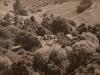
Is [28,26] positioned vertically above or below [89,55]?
above

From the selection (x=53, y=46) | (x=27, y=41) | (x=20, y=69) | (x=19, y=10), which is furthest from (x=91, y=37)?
(x=19, y=10)

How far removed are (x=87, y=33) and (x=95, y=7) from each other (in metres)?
11.6

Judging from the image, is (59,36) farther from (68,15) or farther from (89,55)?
(68,15)

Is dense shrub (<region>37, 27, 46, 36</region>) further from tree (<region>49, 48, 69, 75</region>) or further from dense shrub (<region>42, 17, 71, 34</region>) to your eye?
tree (<region>49, 48, 69, 75</region>)

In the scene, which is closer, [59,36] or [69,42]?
[69,42]

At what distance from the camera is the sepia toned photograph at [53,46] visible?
20547 mm

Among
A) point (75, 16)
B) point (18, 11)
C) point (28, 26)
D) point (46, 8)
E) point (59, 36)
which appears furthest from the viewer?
point (46, 8)

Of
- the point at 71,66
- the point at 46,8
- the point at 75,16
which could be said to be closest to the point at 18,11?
the point at 46,8

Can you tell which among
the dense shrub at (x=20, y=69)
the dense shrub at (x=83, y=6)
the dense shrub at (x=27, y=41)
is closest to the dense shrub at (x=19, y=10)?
the dense shrub at (x=83, y=6)

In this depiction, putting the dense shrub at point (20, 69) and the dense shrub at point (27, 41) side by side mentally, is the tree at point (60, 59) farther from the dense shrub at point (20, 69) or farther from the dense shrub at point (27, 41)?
the dense shrub at point (27, 41)

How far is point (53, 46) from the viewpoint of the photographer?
23672 mm

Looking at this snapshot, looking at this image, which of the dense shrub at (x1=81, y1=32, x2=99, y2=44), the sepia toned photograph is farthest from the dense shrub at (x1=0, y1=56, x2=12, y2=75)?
the dense shrub at (x1=81, y1=32, x2=99, y2=44)

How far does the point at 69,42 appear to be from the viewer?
2558cm

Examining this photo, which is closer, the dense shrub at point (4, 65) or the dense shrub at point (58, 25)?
the dense shrub at point (4, 65)
